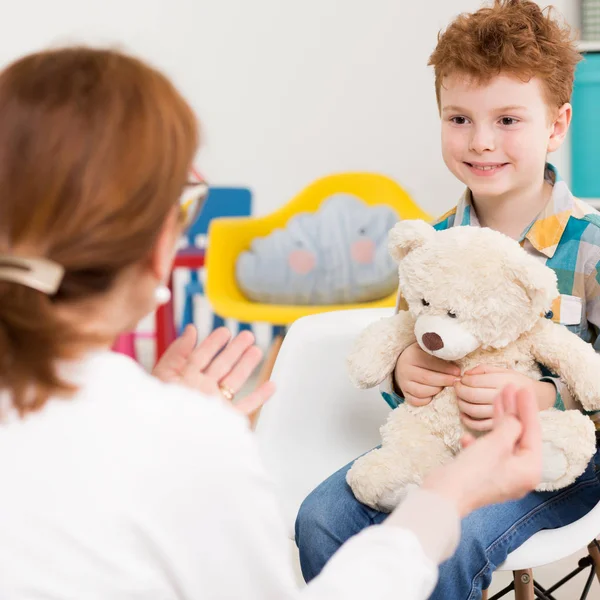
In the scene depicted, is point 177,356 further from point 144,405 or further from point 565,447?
point 565,447

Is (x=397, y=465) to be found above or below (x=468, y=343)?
below

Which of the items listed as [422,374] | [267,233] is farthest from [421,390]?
[267,233]

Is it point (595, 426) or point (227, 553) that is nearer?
point (227, 553)

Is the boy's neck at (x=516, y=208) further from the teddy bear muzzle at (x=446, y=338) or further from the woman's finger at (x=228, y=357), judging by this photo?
the woman's finger at (x=228, y=357)

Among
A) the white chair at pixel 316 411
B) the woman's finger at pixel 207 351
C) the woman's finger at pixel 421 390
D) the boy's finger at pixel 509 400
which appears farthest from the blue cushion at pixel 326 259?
the boy's finger at pixel 509 400

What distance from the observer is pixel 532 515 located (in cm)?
98

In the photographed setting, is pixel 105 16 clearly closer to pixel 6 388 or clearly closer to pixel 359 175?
pixel 359 175

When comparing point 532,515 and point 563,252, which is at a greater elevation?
point 563,252

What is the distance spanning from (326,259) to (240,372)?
2.00 meters

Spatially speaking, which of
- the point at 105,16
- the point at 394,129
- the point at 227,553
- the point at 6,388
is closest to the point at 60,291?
the point at 6,388

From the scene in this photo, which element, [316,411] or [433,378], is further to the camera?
[316,411]

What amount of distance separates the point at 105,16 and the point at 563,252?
2983 mm

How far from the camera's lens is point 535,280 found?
3.02ft

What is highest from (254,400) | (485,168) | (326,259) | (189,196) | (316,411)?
(189,196)
